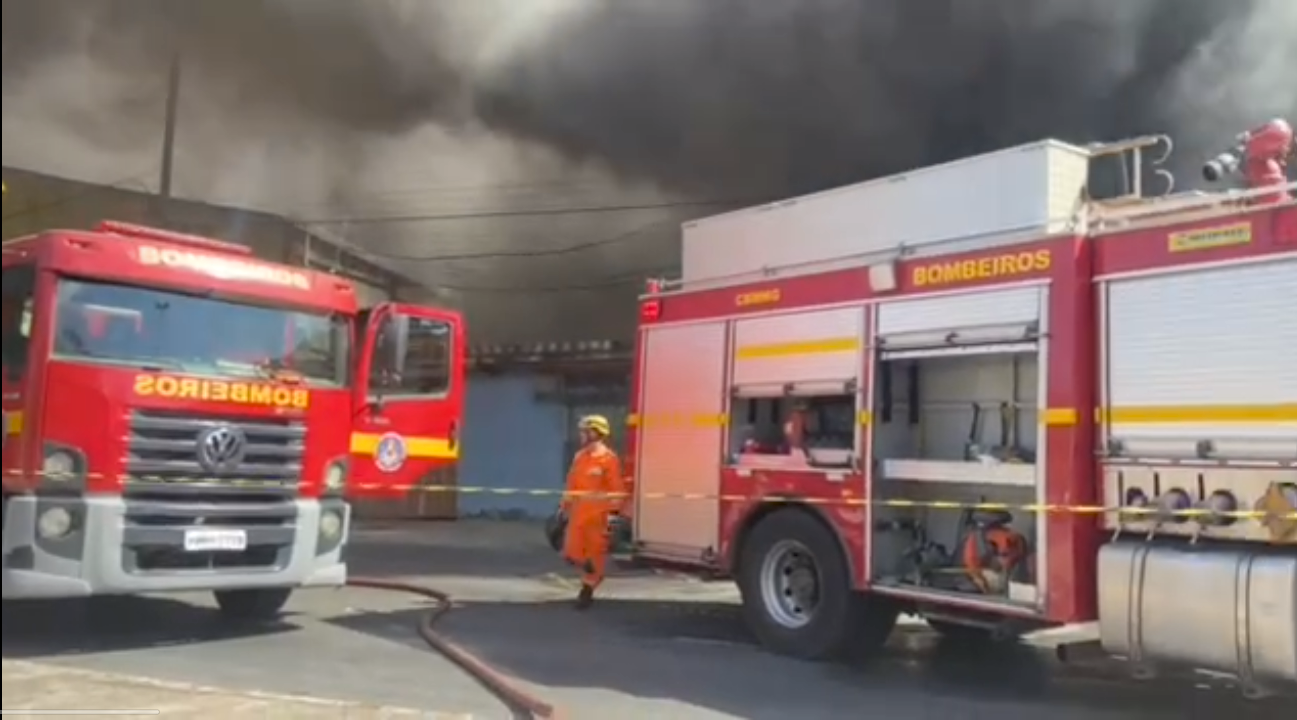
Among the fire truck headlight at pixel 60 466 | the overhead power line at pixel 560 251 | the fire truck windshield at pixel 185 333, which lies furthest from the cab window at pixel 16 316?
the overhead power line at pixel 560 251

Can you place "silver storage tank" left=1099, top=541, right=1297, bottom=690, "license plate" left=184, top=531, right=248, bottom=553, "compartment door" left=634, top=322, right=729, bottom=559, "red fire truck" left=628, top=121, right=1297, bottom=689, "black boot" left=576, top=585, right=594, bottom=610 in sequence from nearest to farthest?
"silver storage tank" left=1099, top=541, right=1297, bottom=690, "red fire truck" left=628, top=121, right=1297, bottom=689, "license plate" left=184, top=531, right=248, bottom=553, "compartment door" left=634, top=322, right=729, bottom=559, "black boot" left=576, top=585, right=594, bottom=610

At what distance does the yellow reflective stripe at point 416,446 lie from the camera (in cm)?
706

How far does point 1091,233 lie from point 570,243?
947cm

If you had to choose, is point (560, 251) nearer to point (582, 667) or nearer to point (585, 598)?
point (585, 598)

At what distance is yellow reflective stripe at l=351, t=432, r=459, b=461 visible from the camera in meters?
7.06

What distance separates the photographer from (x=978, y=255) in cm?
617

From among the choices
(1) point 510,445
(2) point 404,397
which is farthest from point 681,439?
(1) point 510,445

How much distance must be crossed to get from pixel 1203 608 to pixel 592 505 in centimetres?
448

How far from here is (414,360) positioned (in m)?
7.18

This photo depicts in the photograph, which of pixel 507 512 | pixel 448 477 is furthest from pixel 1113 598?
pixel 507 512

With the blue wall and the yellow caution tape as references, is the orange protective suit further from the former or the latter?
the blue wall

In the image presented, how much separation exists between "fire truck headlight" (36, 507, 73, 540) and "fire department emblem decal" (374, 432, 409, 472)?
2.13 metres

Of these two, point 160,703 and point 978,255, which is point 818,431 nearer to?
point 978,255

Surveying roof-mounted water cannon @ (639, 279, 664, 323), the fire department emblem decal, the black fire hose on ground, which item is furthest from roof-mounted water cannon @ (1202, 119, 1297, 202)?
the fire department emblem decal
